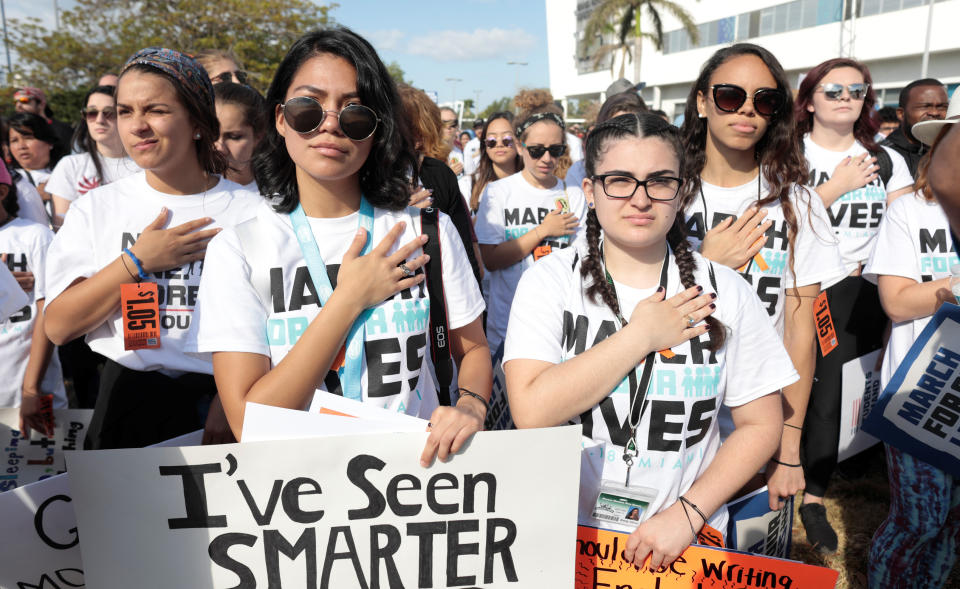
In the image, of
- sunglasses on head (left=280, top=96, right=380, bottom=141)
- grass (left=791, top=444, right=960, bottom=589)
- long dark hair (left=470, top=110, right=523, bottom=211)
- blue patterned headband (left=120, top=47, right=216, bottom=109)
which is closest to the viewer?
sunglasses on head (left=280, top=96, right=380, bottom=141)

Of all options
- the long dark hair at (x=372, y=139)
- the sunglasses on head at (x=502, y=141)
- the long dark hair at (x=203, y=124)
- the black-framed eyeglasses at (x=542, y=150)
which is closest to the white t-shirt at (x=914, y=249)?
the long dark hair at (x=372, y=139)

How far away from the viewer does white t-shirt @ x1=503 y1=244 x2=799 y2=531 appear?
1832 millimetres

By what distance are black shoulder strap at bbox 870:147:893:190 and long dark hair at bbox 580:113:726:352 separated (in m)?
2.50

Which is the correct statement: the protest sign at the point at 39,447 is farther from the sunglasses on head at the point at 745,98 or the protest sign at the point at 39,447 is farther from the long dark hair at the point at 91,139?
the sunglasses on head at the point at 745,98

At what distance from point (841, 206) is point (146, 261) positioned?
359 cm

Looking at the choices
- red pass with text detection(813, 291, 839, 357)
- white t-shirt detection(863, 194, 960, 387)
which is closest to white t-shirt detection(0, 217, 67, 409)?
red pass with text detection(813, 291, 839, 357)

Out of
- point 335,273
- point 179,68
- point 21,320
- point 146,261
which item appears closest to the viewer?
point 335,273

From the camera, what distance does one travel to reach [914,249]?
265cm

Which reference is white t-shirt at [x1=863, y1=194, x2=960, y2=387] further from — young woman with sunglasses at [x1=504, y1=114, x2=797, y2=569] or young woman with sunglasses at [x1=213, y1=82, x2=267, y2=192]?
young woman with sunglasses at [x1=213, y1=82, x2=267, y2=192]

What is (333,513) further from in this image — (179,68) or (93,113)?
(93,113)

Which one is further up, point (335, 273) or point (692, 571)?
point (335, 273)

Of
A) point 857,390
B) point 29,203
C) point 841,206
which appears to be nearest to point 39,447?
point 29,203

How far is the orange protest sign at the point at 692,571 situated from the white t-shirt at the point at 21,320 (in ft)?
8.38

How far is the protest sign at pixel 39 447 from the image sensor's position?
2459mm
